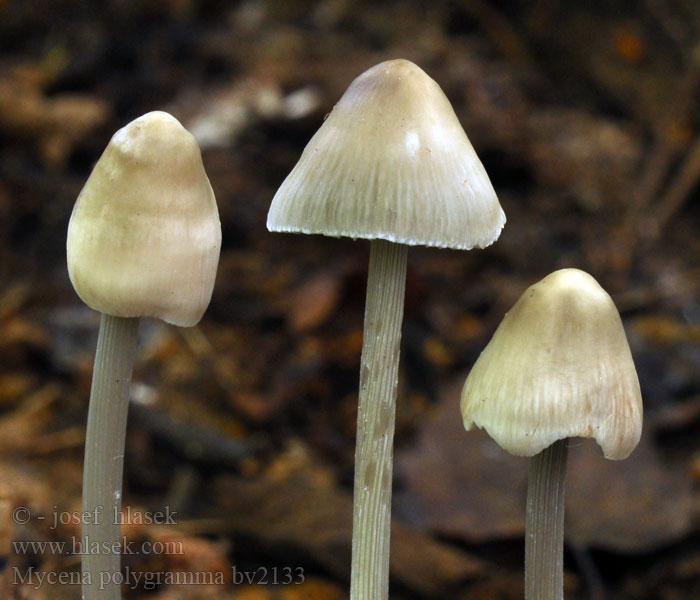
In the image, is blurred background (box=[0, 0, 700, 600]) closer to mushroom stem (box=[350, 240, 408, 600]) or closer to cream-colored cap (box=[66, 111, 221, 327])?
mushroom stem (box=[350, 240, 408, 600])

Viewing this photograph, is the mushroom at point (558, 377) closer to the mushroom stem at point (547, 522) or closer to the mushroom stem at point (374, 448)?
the mushroom stem at point (547, 522)

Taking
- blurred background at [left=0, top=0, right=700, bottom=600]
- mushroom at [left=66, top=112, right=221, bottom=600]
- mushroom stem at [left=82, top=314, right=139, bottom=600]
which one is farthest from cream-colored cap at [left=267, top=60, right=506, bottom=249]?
blurred background at [left=0, top=0, right=700, bottom=600]

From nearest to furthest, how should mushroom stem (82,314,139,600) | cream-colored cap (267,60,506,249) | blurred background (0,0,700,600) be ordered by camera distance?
cream-colored cap (267,60,506,249) → mushroom stem (82,314,139,600) → blurred background (0,0,700,600)

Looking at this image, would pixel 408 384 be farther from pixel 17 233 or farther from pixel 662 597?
pixel 17 233

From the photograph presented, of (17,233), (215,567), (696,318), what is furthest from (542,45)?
(215,567)

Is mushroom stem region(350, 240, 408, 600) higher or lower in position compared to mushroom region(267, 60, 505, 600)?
lower
